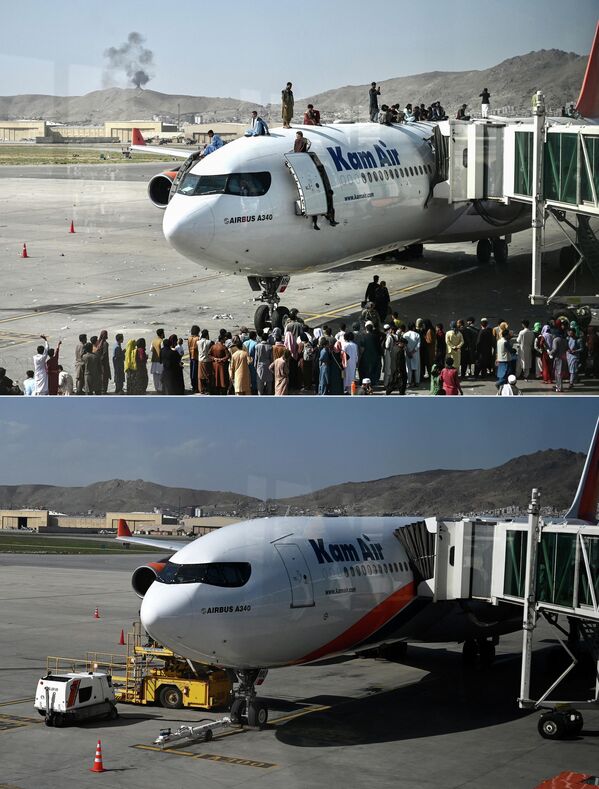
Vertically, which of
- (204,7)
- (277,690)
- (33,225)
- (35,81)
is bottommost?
(277,690)

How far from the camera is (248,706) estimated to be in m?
24.0

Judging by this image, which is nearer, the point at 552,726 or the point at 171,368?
the point at 171,368

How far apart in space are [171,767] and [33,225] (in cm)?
970

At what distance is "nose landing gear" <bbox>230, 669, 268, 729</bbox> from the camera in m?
23.9

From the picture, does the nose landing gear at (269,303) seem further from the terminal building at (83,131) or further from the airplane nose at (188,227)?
the terminal building at (83,131)

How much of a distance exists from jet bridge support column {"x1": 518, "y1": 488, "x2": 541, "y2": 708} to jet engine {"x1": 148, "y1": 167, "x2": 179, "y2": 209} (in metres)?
8.62

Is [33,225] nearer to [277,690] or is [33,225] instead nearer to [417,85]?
[417,85]

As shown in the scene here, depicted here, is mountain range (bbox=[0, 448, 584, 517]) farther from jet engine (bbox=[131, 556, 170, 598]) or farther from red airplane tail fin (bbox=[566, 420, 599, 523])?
jet engine (bbox=[131, 556, 170, 598])

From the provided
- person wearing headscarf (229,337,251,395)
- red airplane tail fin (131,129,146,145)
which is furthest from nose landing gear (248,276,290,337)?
red airplane tail fin (131,129,146,145)

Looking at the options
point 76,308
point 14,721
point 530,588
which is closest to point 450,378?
point 530,588

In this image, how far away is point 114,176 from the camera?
20.2 metres

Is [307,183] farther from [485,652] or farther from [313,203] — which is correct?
[485,652]

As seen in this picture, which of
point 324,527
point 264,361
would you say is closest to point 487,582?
point 324,527

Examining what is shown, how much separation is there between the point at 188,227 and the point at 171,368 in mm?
2577
